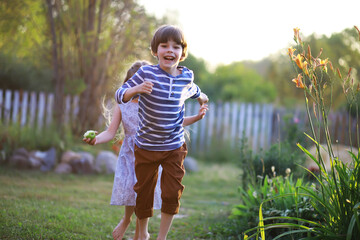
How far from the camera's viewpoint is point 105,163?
6832mm

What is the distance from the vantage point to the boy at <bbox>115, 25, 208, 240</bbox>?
8.41ft

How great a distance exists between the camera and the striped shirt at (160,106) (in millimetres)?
2564

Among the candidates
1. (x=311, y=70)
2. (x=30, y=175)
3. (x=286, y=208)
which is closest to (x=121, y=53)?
(x=30, y=175)

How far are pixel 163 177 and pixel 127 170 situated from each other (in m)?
0.54

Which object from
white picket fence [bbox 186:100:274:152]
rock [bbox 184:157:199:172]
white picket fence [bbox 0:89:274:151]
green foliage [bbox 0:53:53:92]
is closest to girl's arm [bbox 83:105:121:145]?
rock [bbox 184:157:199:172]

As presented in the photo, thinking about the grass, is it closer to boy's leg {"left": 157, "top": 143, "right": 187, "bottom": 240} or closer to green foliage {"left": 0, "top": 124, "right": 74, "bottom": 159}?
green foliage {"left": 0, "top": 124, "right": 74, "bottom": 159}

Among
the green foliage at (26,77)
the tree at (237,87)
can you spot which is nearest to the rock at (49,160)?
the green foliage at (26,77)

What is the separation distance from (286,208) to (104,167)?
4.18 meters

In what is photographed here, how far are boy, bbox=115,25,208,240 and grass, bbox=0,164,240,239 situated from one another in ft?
2.80

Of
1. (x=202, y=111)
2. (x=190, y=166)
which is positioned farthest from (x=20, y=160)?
(x=202, y=111)

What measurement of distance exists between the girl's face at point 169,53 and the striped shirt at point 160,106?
0.06 m

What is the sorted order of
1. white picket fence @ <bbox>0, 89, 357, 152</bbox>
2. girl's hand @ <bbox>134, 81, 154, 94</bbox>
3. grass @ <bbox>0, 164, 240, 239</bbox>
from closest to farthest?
girl's hand @ <bbox>134, 81, 154, 94</bbox> → grass @ <bbox>0, 164, 240, 239</bbox> → white picket fence @ <bbox>0, 89, 357, 152</bbox>

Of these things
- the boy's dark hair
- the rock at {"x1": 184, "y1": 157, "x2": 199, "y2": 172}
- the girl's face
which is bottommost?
the rock at {"x1": 184, "y1": 157, "x2": 199, "y2": 172}

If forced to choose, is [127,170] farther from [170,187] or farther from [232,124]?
[232,124]
